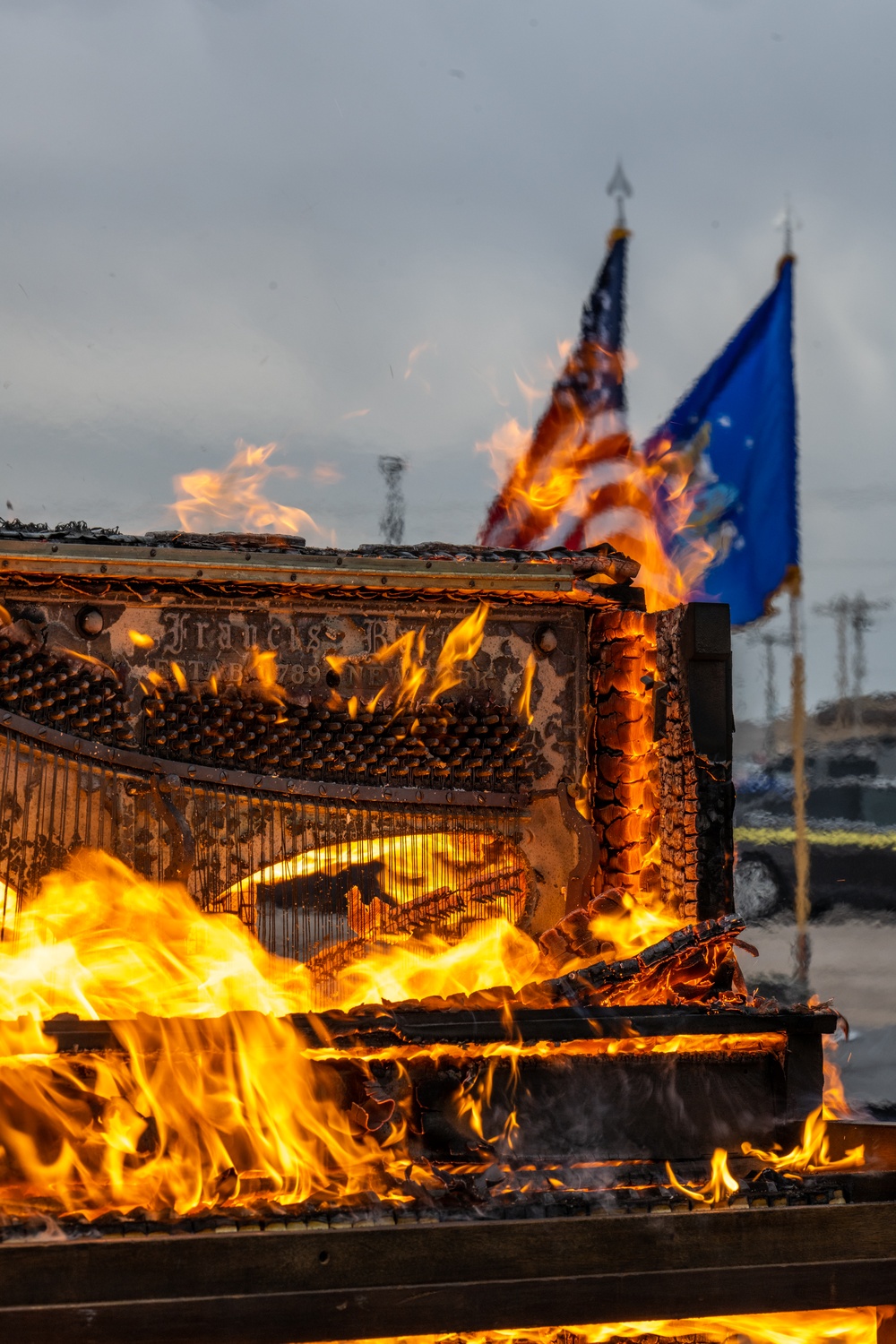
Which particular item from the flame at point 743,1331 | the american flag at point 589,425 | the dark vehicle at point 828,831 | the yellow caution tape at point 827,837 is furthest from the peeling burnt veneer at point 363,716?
the yellow caution tape at point 827,837

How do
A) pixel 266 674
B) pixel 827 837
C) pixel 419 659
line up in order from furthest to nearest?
pixel 827 837
pixel 419 659
pixel 266 674

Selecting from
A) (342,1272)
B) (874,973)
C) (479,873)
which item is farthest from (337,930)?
(874,973)

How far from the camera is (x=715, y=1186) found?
10.1ft

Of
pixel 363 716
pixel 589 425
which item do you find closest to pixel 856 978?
pixel 589 425

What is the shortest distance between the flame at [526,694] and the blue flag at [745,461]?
3.07 meters

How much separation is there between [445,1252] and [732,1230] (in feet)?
2.52

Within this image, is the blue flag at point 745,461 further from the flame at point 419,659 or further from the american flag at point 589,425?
the flame at point 419,659

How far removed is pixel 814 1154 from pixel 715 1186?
2.07 feet

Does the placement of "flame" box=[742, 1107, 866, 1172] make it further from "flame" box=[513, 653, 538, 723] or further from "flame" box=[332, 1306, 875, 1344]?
"flame" box=[513, 653, 538, 723]

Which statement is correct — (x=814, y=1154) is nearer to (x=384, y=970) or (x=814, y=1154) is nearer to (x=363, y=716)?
(x=384, y=970)

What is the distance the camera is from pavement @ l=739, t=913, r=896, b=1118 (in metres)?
7.24

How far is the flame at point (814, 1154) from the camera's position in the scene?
341cm

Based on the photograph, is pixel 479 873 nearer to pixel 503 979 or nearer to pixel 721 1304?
pixel 503 979

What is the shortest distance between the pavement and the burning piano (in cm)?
331
